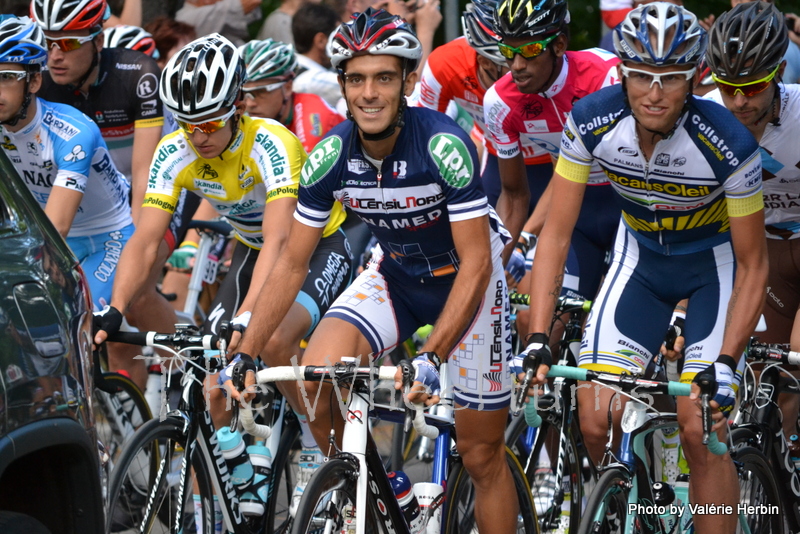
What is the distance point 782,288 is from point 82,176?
3874mm

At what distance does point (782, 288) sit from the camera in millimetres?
5504

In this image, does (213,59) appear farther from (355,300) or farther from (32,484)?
(32,484)

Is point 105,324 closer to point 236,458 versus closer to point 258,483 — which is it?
point 236,458

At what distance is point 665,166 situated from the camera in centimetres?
441

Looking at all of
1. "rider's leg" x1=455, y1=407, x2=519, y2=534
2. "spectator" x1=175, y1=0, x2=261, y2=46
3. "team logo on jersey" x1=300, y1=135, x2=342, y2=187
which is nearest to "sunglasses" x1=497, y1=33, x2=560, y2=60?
"team logo on jersey" x1=300, y1=135, x2=342, y2=187

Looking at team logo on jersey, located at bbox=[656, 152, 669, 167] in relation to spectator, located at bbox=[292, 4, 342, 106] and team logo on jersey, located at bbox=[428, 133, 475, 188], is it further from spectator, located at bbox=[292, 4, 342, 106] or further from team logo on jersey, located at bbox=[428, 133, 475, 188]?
spectator, located at bbox=[292, 4, 342, 106]

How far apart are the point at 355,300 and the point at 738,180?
1696 mm

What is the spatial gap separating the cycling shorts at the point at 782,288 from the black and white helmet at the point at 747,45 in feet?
3.73

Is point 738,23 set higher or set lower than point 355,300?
higher

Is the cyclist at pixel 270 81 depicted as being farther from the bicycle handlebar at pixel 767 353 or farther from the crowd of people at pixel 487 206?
the bicycle handlebar at pixel 767 353

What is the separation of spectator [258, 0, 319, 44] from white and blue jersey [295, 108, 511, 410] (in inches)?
231

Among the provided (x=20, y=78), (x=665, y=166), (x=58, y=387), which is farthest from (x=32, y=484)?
(x=20, y=78)

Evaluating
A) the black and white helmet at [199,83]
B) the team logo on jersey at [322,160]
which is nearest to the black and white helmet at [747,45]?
the team logo on jersey at [322,160]

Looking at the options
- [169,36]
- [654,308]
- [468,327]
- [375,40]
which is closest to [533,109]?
[654,308]
